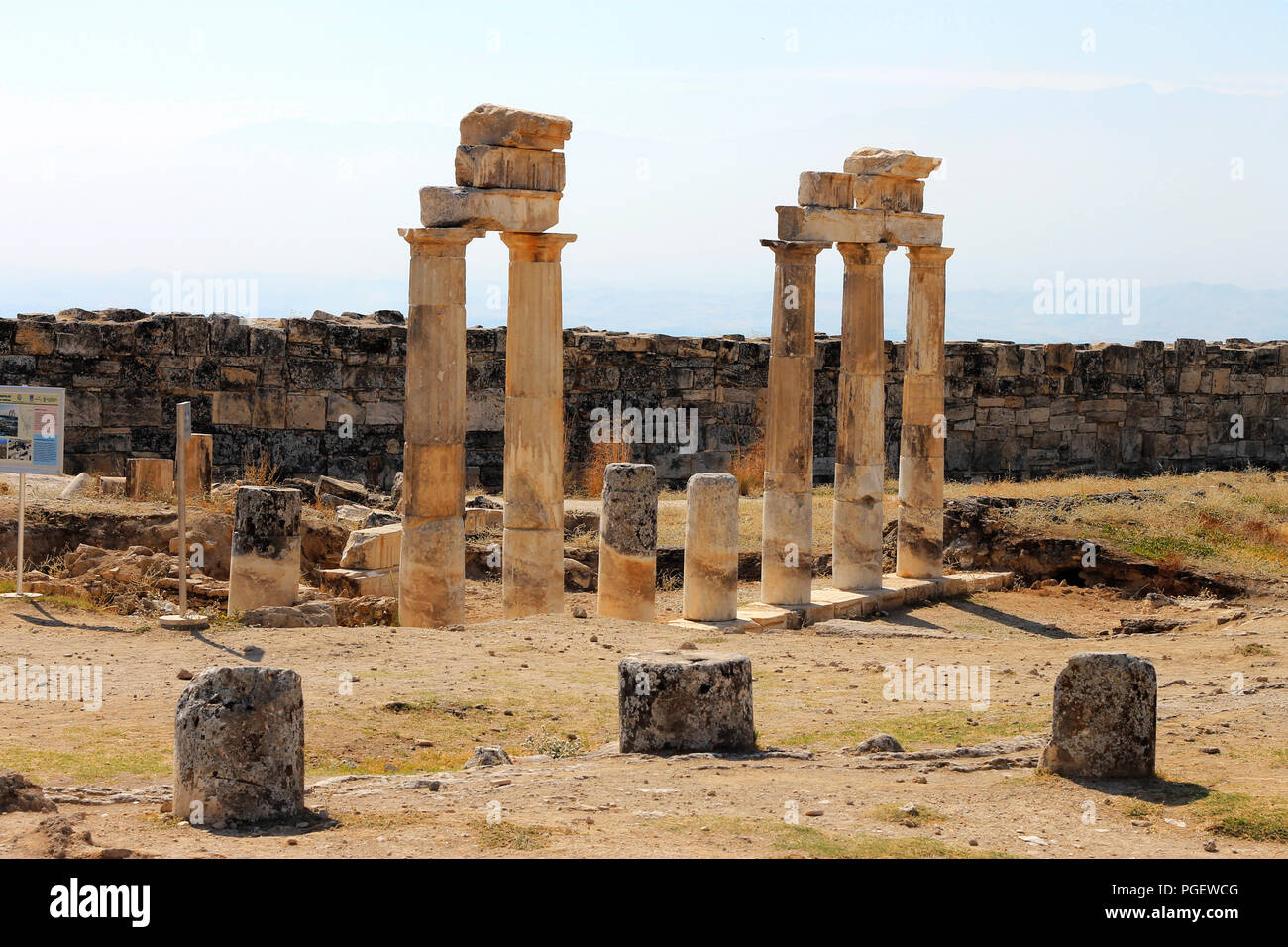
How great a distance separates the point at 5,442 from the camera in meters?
15.1

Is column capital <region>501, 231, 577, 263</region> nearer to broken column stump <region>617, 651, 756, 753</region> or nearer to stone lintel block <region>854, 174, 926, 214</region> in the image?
stone lintel block <region>854, 174, 926, 214</region>

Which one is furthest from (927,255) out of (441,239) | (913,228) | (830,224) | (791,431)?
(441,239)

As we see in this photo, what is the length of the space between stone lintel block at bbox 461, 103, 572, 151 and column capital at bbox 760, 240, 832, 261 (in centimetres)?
392

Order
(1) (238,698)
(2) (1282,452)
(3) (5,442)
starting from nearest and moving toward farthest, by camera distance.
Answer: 1. (1) (238,698)
2. (3) (5,442)
3. (2) (1282,452)

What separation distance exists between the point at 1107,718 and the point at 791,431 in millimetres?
10240

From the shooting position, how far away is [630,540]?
16656 millimetres

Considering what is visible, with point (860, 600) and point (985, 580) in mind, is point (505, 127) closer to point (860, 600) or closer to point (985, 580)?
point (860, 600)

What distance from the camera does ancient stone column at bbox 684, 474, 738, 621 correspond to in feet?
56.4

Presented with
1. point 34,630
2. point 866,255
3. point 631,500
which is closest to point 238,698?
point 34,630

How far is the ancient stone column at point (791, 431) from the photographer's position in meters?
18.6

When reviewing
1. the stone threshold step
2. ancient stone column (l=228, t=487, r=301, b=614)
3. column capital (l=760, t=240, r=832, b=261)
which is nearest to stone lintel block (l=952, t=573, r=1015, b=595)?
the stone threshold step

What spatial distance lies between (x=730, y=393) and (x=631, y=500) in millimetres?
11129

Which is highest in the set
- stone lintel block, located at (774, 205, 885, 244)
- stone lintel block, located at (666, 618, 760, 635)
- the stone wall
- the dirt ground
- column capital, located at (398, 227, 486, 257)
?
stone lintel block, located at (774, 205, 885, 244)
